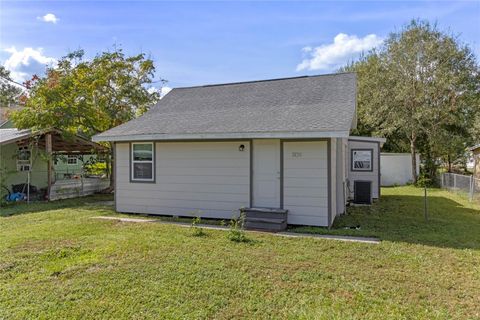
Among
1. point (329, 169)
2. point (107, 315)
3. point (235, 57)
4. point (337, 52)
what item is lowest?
point (107, 315)

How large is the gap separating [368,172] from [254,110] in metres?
5.70

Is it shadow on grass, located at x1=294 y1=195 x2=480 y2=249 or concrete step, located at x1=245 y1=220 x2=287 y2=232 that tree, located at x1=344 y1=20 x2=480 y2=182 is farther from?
concrete step, located at x1=245 y1=220 x2=287 y2=232

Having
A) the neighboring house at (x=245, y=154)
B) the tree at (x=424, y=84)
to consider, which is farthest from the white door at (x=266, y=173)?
the tree at (x=424, y=84)

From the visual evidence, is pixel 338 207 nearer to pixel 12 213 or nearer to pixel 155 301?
pixel 155 301

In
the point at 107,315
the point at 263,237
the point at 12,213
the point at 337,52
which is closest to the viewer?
the point at 107,315

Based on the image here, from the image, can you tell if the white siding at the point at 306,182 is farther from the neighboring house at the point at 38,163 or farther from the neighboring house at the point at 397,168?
the neighboring house at the point at 397,168

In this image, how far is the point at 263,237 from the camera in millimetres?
6316

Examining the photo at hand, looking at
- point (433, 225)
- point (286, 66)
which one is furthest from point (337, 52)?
point (433, 225)

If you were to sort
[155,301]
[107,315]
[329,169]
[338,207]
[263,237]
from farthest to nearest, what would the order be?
1. [338,207]
2. [329,169]
3. [263,237]
4. [155,301]
5. [107,315]

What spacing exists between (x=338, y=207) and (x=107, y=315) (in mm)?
6749

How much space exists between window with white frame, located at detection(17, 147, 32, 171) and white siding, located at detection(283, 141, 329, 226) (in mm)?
11437

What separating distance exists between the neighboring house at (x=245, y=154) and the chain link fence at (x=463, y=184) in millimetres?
6086

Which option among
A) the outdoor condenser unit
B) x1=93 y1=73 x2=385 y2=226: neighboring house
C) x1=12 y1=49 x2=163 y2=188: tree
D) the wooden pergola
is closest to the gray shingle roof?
x1=93 y1=73 x2=385 y2=226: neighboring house

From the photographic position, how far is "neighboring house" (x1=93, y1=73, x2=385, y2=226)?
7.19 metres
